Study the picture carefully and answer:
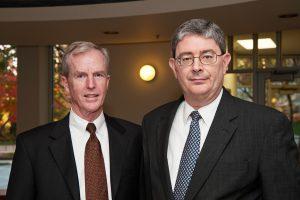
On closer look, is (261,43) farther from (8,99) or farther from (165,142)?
(165,142)

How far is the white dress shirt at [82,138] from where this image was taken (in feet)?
6.47

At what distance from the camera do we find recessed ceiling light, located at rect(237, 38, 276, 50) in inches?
302

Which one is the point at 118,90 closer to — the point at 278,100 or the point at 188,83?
the point at 278,100

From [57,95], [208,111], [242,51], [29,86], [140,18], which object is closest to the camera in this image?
[208,111]

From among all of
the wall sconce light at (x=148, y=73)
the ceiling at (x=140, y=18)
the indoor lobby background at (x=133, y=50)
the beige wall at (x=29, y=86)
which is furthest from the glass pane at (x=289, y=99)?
the beige wall at (x=29, y=86)

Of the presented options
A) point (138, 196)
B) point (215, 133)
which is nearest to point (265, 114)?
point (215, 133)

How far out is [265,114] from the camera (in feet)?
5.77

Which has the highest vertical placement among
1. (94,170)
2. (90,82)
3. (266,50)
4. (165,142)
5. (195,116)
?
(266,50)

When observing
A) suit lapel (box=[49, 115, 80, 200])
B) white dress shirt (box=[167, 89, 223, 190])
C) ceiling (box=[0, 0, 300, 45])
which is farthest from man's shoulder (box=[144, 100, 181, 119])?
ceiling (box=[0, 0, 300, 45])

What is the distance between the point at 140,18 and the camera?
619 centimetres

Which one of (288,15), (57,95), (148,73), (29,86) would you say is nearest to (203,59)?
(288,15)

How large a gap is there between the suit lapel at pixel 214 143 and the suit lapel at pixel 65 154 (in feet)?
1.54

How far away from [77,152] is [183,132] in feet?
1.48

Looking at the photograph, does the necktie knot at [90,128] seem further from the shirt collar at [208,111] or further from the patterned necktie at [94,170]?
the shirt collar at [208,111]
